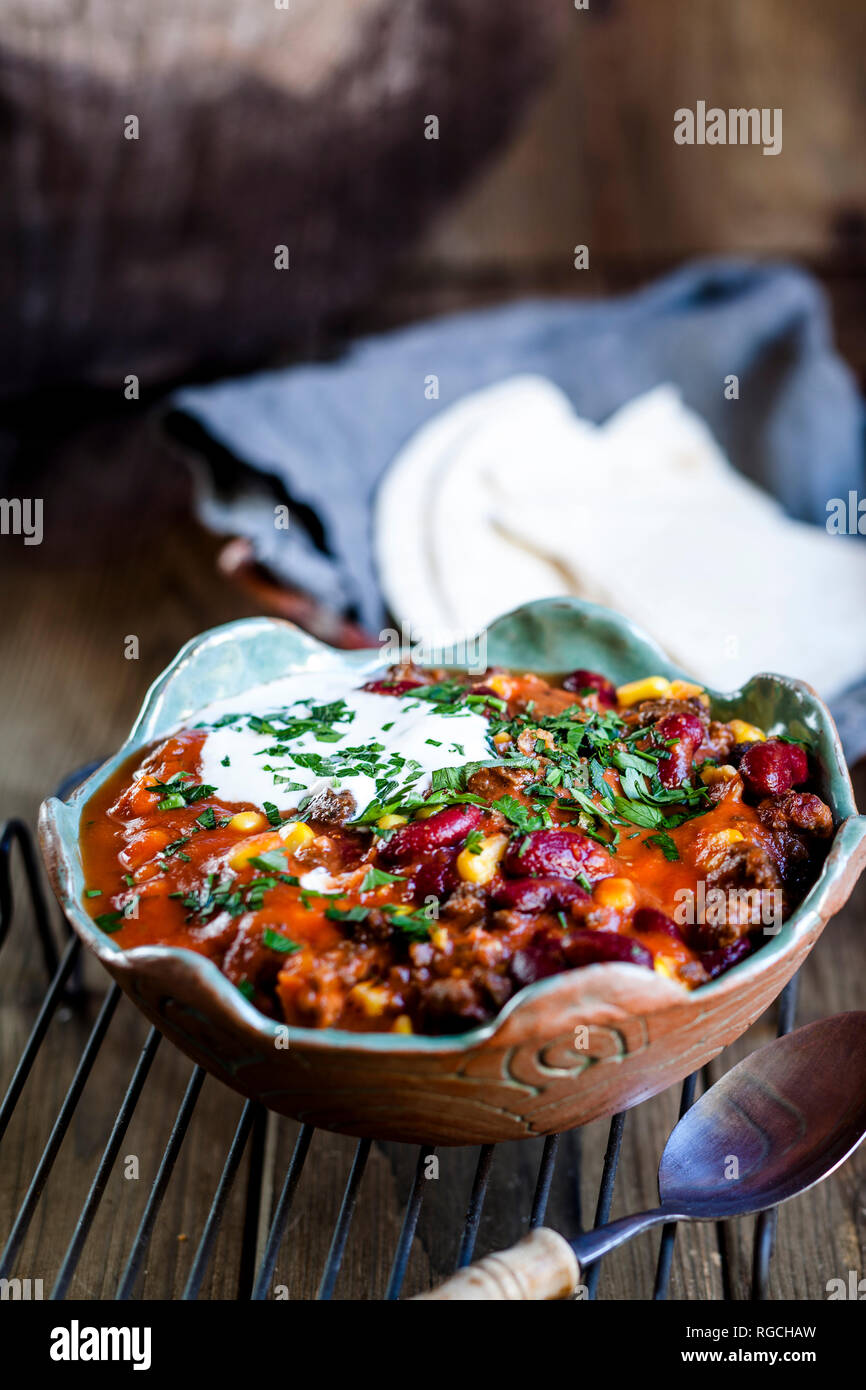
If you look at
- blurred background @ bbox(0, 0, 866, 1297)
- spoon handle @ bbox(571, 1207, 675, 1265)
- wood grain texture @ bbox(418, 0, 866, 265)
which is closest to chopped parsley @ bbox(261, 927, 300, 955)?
spoon handle @ bbox(571, 1207, 675, 1265)

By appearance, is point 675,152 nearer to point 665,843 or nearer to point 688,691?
point 688,691

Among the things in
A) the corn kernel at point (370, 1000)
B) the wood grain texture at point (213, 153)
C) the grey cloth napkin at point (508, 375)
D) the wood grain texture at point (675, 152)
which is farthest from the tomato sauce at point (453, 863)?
the wood grain texture at point (675, 152)

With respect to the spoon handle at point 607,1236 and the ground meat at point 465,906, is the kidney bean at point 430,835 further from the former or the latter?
the spoon handle at point 607,1236

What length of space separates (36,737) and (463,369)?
1193 millimetres

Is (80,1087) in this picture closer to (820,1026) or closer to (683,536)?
(820,1026)

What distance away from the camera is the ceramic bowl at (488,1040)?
3.29ft

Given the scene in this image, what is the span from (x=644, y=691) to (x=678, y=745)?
0.17 meters

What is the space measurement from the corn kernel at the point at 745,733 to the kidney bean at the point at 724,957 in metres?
0.33

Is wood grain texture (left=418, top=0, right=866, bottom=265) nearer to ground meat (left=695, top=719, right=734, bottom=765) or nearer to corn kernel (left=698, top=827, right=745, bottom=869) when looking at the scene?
ground meat (left=695, top=719, right=734, bottom=765)

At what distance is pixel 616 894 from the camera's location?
3.71 ft

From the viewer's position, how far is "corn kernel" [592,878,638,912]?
1.13 m

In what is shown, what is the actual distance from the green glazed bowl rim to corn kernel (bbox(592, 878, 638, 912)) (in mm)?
107

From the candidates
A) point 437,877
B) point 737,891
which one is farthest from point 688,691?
point 437,877
